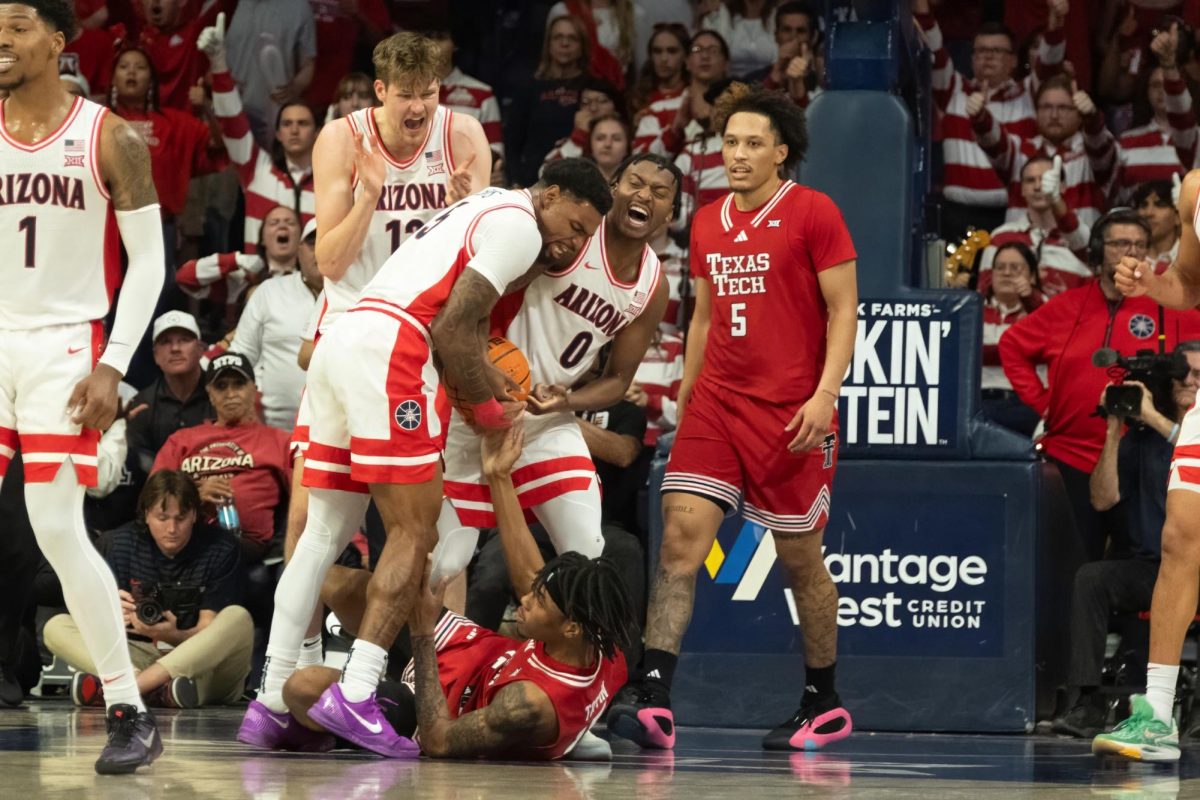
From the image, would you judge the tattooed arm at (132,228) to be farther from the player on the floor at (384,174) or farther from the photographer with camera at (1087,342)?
the photographer with camera at (1087,342)

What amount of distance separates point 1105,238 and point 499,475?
3463 millimetres

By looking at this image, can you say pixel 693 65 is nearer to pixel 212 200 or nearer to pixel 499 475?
pixel 212 200

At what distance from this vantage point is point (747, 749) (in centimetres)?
722

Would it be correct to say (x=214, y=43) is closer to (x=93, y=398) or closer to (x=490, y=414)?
(x=490, y=414)

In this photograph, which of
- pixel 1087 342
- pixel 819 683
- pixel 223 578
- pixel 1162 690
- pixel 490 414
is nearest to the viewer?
pixel 490 414

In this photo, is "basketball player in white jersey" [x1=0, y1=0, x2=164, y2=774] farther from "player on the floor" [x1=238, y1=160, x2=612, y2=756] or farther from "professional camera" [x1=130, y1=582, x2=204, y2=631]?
"professional camera" [x1=130, y1=582, x2=204, y2=631]

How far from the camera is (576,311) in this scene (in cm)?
706

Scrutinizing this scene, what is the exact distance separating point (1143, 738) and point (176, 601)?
14.7 feet

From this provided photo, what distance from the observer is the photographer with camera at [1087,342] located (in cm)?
886

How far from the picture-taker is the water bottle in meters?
9.70

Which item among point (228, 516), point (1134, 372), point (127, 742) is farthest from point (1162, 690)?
point (228, 516)

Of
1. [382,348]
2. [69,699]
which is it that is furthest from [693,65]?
[382,348]

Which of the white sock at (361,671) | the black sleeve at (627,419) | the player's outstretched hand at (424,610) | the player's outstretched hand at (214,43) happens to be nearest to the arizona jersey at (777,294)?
the player's outstretched hand at (424,610)

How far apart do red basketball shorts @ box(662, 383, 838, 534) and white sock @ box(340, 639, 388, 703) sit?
155cm
